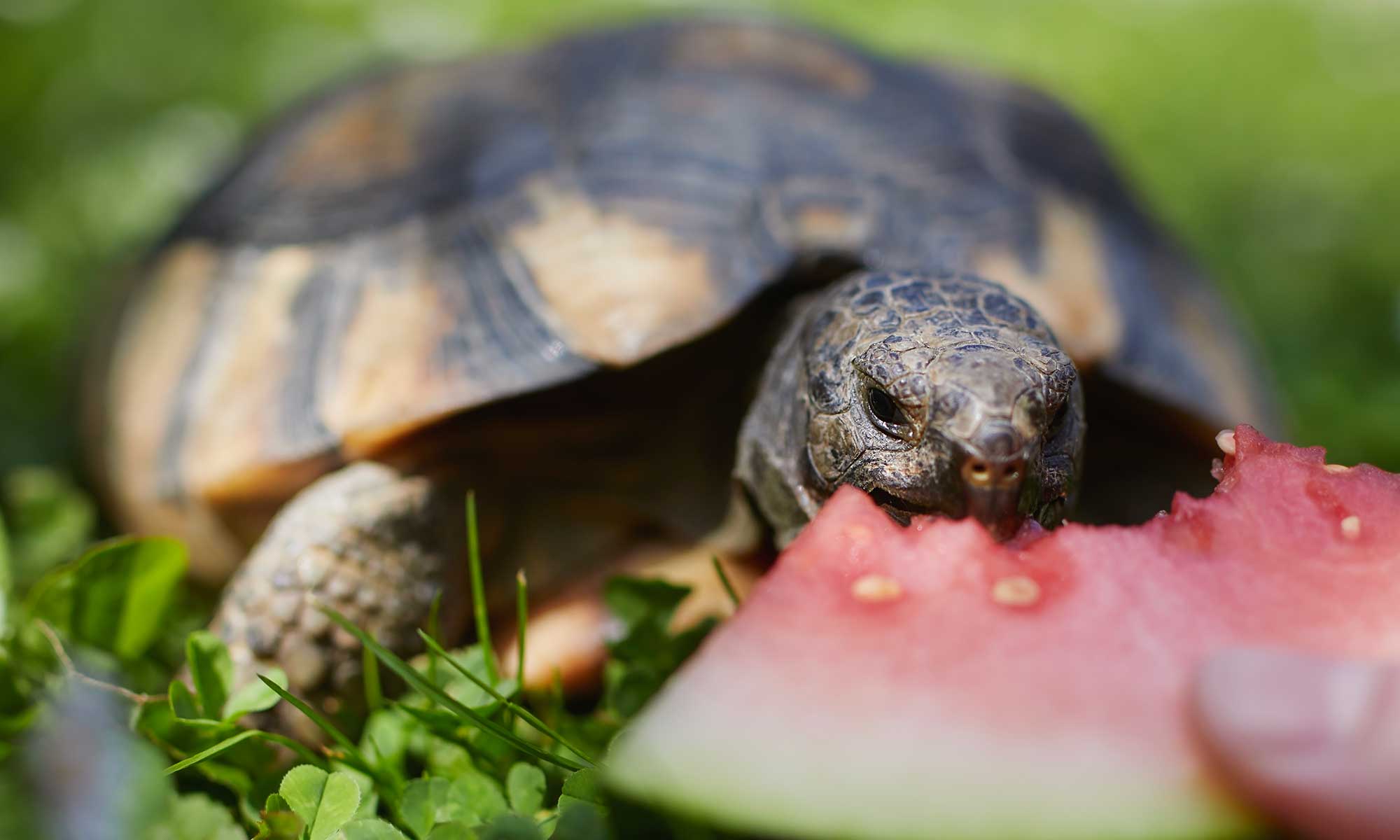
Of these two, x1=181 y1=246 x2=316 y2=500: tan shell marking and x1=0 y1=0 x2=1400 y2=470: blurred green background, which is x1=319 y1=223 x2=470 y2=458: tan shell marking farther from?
x1=0 y1=0 x2=1400 y2=470: blurred green background

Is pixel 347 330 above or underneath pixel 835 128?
underneath

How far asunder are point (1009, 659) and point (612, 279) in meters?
1.15

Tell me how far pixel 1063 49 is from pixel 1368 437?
4976mm

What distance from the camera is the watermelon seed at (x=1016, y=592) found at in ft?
3.50

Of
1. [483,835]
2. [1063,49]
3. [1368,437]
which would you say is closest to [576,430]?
[483,835]

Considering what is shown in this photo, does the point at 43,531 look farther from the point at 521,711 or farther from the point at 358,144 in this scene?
the point at 521,711

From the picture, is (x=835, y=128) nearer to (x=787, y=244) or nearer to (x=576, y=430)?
(x=787, y=244)

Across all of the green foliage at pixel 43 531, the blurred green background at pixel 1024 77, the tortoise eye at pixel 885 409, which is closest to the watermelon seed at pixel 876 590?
the tortoise eye at pixel 885 409

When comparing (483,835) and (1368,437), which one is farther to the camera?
(1368,437)

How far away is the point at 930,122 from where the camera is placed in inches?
94.2

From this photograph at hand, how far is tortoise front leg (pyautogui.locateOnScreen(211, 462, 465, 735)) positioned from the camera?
1.85m

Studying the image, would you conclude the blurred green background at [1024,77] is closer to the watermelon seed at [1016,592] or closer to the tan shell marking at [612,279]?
the tan shell marking at [612,279]

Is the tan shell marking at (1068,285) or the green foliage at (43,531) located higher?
the tan shell marking at (1068,285)

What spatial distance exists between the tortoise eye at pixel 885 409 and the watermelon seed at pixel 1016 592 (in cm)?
33
